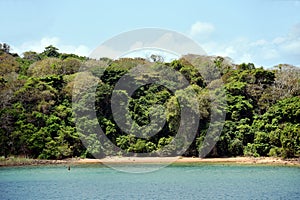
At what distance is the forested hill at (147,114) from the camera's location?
34.3 meters

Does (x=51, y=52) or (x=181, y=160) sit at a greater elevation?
(x=51, y=52)

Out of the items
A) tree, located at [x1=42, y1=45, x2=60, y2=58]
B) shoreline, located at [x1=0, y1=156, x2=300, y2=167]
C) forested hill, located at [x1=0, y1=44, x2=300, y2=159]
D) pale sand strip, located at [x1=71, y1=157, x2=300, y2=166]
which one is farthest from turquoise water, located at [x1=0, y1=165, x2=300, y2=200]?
tree, located at [x1=42, y1=45, x2=60, y2=58]

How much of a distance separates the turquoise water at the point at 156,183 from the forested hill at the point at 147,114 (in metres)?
4.88

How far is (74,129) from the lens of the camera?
36.4 meters

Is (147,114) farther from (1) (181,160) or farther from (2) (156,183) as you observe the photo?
(2) (156,183)

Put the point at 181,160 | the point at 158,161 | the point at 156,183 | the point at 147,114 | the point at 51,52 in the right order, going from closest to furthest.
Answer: the point at 156,183
the point at 158,161
the point at 181,160
the point at 147,114
the point at 51,52

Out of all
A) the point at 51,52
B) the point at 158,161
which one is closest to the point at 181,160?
the point at 158,161

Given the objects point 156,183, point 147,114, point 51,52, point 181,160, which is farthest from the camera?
point 51,52

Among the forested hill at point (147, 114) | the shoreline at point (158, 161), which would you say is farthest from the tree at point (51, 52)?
the shoreline at point (158, 161)

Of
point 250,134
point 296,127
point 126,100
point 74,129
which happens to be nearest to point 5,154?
point 74,129

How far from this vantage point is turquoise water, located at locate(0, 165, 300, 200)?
60.6 ft

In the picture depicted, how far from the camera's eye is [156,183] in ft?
72.4

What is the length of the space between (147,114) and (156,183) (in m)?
15.6

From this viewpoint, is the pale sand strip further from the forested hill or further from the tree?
the tree
